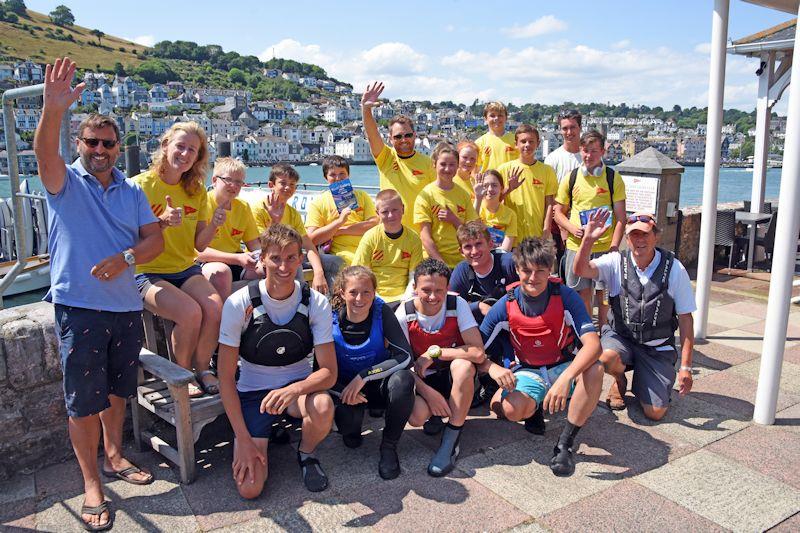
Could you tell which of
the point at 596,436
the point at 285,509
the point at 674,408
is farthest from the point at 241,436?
the point at 674,408

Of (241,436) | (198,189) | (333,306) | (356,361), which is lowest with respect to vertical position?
(241,436)

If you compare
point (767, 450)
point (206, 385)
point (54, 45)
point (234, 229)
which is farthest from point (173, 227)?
point (54, 45)

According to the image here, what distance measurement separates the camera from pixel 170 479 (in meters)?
3.34

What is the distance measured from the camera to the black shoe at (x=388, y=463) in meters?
3.35

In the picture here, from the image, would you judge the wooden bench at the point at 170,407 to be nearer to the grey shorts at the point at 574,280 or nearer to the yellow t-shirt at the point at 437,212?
the yellow t-shirt at the point at 437,212

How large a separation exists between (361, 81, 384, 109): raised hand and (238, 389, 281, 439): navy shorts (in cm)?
295

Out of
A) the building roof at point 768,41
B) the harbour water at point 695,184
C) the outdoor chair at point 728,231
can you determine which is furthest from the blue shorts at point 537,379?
the harbour water at point 695,184

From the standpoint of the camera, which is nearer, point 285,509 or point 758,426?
point 285,509

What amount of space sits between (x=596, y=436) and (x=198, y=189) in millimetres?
2872

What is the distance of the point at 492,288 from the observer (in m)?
4.38

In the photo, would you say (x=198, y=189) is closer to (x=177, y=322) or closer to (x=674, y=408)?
(x=177, y=322)

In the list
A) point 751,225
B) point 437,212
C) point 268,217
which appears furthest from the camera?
point 751,225

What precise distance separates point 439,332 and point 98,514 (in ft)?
6.60

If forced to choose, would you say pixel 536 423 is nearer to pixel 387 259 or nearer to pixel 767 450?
pixel 767 450
